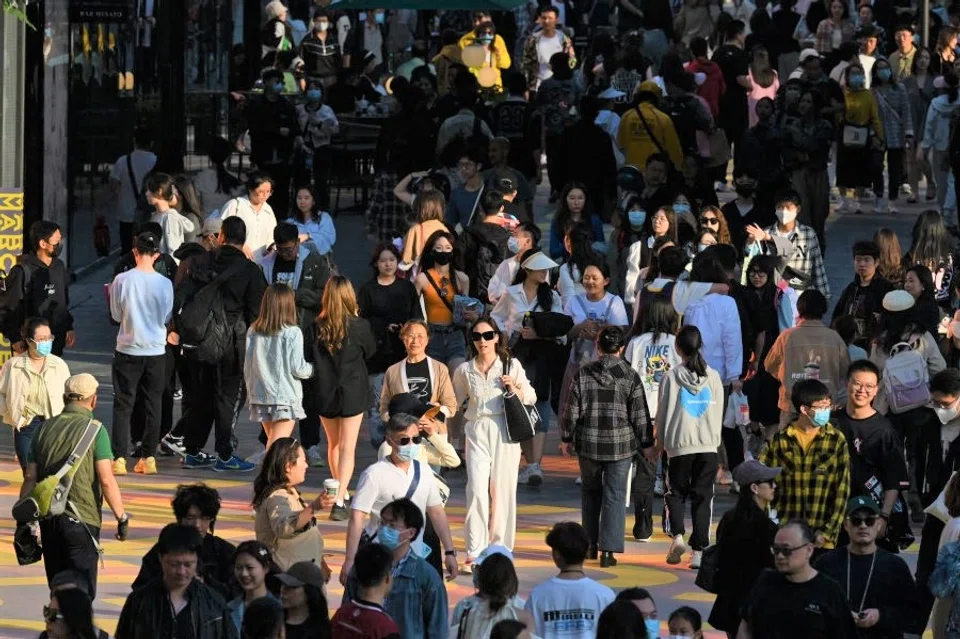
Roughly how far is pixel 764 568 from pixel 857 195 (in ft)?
57.2

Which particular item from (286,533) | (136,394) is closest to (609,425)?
(286,533)

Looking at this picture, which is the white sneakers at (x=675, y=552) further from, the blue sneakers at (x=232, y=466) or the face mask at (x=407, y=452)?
the blue sneakers at (x=232, y=466)

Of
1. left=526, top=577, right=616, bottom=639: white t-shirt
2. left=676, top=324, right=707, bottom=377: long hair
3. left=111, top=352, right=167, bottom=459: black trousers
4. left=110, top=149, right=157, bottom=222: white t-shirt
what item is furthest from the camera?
left=110, top=149, right=157, bottom=222: white t-shirt

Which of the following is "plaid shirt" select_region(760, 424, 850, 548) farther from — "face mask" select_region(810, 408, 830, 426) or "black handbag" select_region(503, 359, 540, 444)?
"black handbag" select_region(503, 359, 540, 444)

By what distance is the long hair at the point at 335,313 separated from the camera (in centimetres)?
1520

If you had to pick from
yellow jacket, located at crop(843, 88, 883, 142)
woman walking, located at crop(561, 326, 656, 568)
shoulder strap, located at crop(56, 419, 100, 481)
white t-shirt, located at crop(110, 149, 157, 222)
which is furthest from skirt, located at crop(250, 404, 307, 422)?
yellow jacket, located at crop(843, 88, 883, 142)

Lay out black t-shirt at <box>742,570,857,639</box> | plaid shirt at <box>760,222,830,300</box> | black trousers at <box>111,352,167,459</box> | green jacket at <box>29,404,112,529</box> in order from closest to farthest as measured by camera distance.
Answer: black t-shirt at <box>742,570,857,639</box>
green jacket at <box>29,404,112,529</box>
black trousers at <box>111,352,167,459</box>
plaid shirt at <box>760,222,830,300</box>

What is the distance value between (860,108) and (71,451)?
15138mm

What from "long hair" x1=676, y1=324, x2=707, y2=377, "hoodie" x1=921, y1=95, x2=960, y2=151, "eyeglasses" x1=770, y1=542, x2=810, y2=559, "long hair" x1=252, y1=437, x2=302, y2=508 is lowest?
"eyeglasses" x1=770, y1=542, x2=810, y2=559

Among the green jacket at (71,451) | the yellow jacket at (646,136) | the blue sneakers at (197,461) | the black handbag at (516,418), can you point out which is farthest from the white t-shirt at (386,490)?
the yellow jacket at (646,136)

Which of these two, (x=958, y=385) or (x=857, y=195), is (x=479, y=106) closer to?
(x=857, y=195)

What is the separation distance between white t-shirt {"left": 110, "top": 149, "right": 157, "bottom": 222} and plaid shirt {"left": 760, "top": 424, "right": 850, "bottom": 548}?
37.6 ft

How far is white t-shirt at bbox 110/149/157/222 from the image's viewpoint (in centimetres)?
2283

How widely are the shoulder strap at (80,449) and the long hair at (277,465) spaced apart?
1053mm
